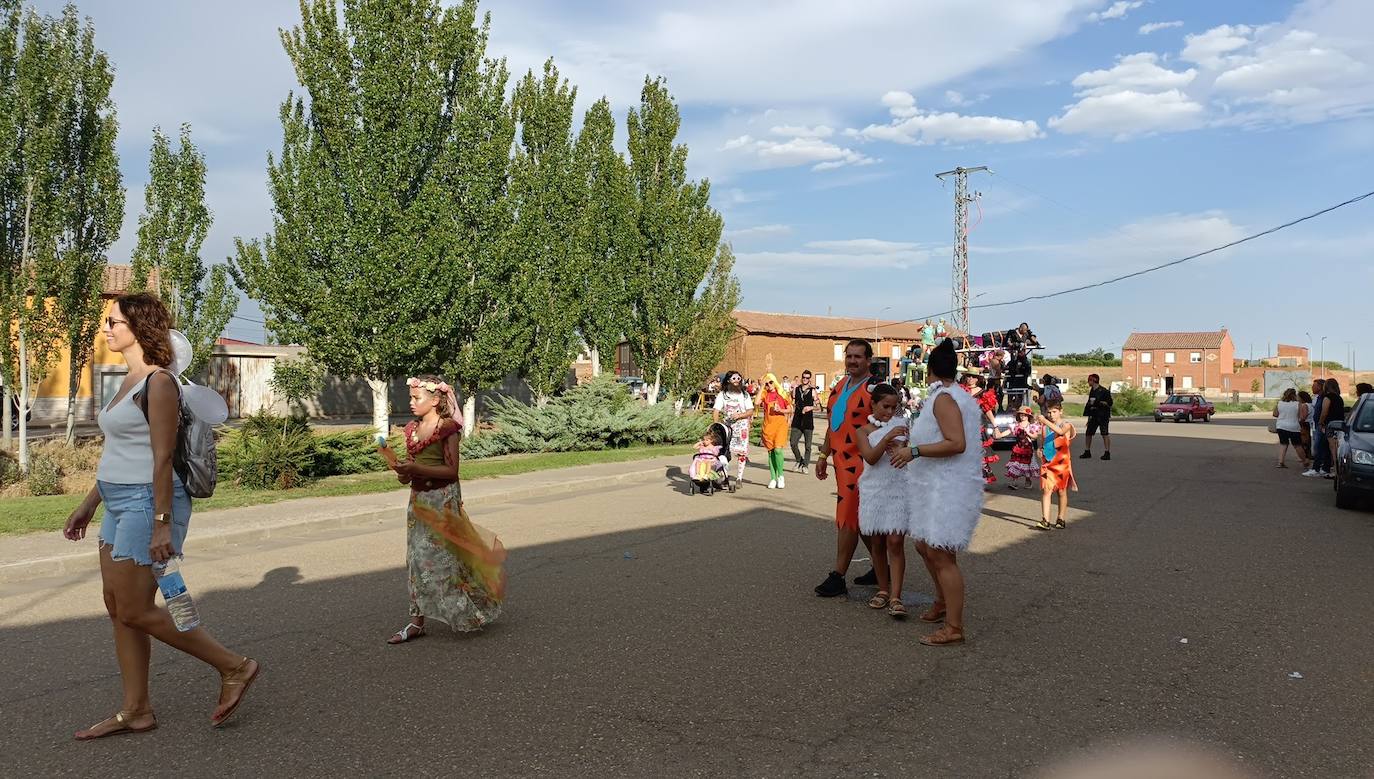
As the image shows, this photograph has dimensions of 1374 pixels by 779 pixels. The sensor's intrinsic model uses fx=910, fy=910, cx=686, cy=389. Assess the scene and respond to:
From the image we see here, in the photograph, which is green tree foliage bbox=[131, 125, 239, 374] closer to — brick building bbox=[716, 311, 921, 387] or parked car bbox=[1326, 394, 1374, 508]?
parked car bbox=[1326, 394, 1374, 508]

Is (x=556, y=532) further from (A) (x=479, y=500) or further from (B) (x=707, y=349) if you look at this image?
(B) (x=707, y=349)

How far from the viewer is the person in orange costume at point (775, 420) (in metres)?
14.0

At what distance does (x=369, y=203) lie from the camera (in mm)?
20094

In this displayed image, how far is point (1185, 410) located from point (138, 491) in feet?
161

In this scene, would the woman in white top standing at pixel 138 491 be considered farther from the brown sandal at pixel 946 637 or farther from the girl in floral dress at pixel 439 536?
the brown sandal at pixel 946 637

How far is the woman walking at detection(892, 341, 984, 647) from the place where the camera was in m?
5.43

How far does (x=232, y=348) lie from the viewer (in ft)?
115

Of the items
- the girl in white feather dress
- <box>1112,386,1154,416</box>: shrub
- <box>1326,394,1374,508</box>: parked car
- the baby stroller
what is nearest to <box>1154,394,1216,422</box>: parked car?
<box>1112,386,1154,416</box>: shrub

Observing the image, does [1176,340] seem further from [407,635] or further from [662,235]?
[407,635]

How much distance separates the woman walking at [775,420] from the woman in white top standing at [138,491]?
10.6m

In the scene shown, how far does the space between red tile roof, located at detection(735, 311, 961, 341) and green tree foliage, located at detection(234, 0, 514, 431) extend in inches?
1476

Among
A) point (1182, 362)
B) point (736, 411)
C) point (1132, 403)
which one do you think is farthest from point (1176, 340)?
point (736, 411)

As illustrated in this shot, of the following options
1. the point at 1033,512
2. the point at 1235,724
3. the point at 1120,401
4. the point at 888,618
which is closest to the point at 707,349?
the point at 1033,512

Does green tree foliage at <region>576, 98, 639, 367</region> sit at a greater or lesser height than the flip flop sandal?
greater
